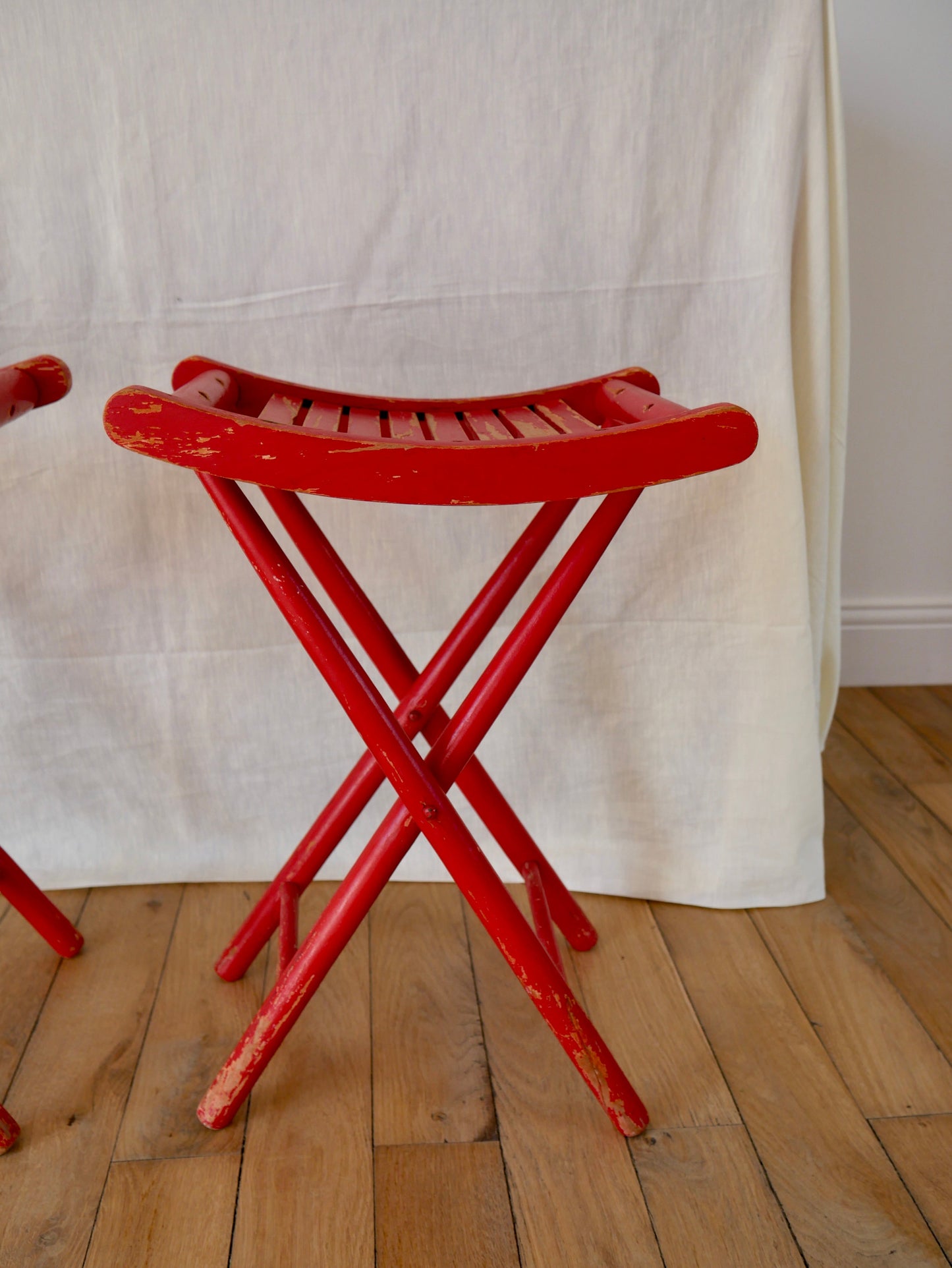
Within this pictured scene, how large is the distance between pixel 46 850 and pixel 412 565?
589 mm

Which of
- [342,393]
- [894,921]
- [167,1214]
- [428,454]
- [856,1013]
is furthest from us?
[894,921]

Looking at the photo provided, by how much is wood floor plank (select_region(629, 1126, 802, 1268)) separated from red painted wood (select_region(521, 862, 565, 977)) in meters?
0.18

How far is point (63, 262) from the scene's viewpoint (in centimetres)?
112

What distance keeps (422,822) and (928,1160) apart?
1.72ft

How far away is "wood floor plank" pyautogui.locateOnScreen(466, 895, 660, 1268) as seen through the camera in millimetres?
815

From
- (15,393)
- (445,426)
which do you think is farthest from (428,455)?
(15,393)

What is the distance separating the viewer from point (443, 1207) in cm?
85

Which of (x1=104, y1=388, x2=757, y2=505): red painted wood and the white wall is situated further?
the white wall

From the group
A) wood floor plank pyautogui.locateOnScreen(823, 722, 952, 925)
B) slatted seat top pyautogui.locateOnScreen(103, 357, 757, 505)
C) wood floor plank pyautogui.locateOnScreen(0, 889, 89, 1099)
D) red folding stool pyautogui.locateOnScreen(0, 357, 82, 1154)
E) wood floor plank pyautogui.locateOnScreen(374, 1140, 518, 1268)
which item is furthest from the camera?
wood floor plank pyautogui.locateOnScreen(823, 722, 952, 925)

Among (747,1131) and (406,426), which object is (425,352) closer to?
(406,426)

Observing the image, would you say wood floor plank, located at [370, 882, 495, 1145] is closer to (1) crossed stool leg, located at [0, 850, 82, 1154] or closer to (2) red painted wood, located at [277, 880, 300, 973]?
(2) red painted wood, located at [277, 880, 300, 973]

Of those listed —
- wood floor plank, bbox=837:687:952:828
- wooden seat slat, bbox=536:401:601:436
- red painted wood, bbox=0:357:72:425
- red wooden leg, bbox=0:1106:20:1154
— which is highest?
red painted wood, bbox=0:357:72:425

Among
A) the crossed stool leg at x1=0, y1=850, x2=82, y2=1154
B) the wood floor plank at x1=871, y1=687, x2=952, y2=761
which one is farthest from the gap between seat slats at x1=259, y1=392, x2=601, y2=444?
the wood floor plank at x1=871, y1=687, x2=952, y2=761

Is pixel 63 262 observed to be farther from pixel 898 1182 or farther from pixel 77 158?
pixel 898 1182
